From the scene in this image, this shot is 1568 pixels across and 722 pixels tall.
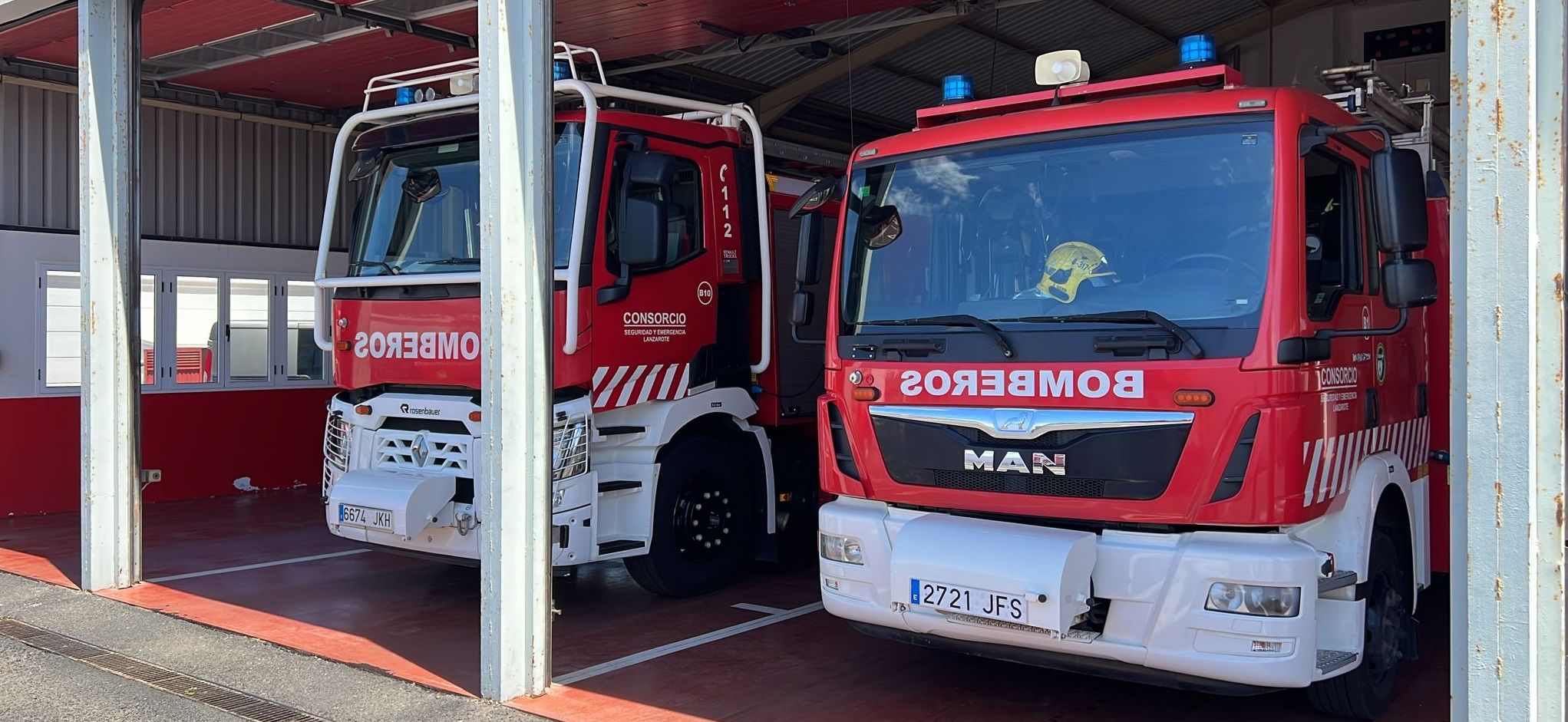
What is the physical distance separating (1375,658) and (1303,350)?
4.60ft

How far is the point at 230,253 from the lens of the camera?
37.8 ft

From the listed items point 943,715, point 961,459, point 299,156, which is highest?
point 299,156

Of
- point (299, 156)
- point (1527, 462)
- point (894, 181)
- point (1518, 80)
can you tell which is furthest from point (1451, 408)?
point (299, 156)

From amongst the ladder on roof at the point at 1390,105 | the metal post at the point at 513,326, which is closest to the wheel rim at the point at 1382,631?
the ladder on roof at the point at 1390,105

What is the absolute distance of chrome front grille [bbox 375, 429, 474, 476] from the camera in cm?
647

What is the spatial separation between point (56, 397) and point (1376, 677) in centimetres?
1004

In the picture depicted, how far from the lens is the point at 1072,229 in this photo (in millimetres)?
4602

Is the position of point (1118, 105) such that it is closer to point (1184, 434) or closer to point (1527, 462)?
point (1184, 434)

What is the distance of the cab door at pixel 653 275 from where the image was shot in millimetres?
6504

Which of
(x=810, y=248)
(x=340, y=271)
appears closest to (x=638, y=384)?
(x=810, y=248)

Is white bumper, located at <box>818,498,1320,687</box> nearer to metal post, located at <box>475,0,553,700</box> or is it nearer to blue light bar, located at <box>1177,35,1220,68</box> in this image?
metal post, located at <box>475,0,553,700</box>

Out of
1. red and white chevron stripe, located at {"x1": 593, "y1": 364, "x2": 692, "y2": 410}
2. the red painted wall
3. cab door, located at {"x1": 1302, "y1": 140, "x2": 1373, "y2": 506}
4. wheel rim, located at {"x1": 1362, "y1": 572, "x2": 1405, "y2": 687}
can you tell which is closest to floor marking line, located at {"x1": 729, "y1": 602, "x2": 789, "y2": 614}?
red and white chevron stripe, located at {"x1": 593, "y1": 364, "x2": 692, "y2": 410}

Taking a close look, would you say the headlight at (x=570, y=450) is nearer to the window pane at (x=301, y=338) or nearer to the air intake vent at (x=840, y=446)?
the air intake vent at (x=840, y=446)

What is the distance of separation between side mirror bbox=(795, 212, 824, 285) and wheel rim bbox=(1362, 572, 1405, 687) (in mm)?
2548
